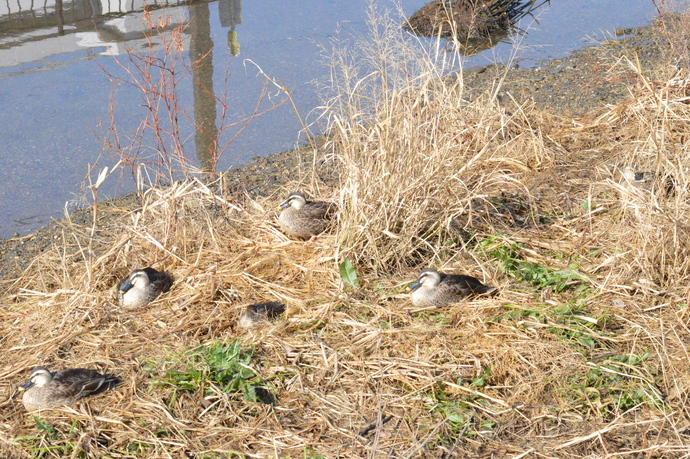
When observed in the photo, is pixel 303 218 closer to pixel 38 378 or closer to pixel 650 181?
pixel 38 378

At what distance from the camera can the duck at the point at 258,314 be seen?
464cm

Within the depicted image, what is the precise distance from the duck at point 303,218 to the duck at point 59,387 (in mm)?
1850

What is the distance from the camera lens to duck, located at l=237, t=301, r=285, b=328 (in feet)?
15.2

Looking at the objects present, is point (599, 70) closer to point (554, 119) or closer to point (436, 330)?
point (554, 119)

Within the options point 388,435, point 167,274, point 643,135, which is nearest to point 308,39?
point 643,135

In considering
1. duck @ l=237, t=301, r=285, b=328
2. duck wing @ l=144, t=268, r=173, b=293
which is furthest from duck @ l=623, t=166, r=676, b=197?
duck wing @ l=144, t=268, r=173, b=293

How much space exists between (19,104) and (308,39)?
4.41 metres

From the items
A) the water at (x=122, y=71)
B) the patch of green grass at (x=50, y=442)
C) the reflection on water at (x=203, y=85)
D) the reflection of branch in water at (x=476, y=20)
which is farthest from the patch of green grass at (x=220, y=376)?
the reflection of branch in water at (x=476, y=20)

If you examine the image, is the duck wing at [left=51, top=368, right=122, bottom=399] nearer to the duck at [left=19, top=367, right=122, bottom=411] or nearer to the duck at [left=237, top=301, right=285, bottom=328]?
the duck at [left=19, top=367, right=122, bottom=411]

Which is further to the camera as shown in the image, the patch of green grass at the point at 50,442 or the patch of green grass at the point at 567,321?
the patch of green grass at the point at 567,321

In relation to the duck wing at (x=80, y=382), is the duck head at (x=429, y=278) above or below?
above

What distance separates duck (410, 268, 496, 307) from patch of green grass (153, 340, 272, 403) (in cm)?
116

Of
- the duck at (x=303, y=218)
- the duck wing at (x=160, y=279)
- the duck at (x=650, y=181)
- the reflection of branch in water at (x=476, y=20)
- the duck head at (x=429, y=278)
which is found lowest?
the duck wing at (x=160, y=279)

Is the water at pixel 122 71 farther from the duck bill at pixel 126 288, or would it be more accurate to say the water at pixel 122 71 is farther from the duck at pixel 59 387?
the duck at pixel 59 387
